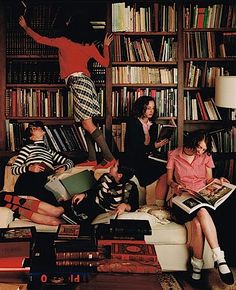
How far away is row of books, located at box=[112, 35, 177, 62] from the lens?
5195 mm

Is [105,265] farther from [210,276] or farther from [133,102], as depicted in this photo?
[133,102]

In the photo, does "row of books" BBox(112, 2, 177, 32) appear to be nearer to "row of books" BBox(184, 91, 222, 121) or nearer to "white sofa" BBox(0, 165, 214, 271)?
"row of books" BBox(184, 91, 222, 121)

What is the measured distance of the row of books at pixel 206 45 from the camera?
5.19 m

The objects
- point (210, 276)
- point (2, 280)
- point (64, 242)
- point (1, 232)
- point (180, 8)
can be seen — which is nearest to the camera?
point (2, 280)

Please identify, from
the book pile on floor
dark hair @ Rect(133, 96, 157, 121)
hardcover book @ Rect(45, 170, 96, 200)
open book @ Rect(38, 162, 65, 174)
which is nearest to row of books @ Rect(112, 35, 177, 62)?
dark hair @ Rect(133, 96, 157, 121)

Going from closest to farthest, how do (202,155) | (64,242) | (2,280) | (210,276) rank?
(2,280), (64,242), (210,276), (202,155)

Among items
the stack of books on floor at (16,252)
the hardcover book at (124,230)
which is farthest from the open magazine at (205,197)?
the stack of books on floor at (16,252)

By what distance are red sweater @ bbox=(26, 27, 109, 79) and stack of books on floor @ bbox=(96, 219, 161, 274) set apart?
202cm

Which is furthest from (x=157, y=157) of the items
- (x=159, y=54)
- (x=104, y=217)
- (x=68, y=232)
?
(x=68, y=232)

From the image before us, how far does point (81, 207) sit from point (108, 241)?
873mm

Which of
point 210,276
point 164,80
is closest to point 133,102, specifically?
point 164,80

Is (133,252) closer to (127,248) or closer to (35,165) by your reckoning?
(127,248)

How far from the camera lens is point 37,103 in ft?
17.4

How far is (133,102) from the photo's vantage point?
530cm
